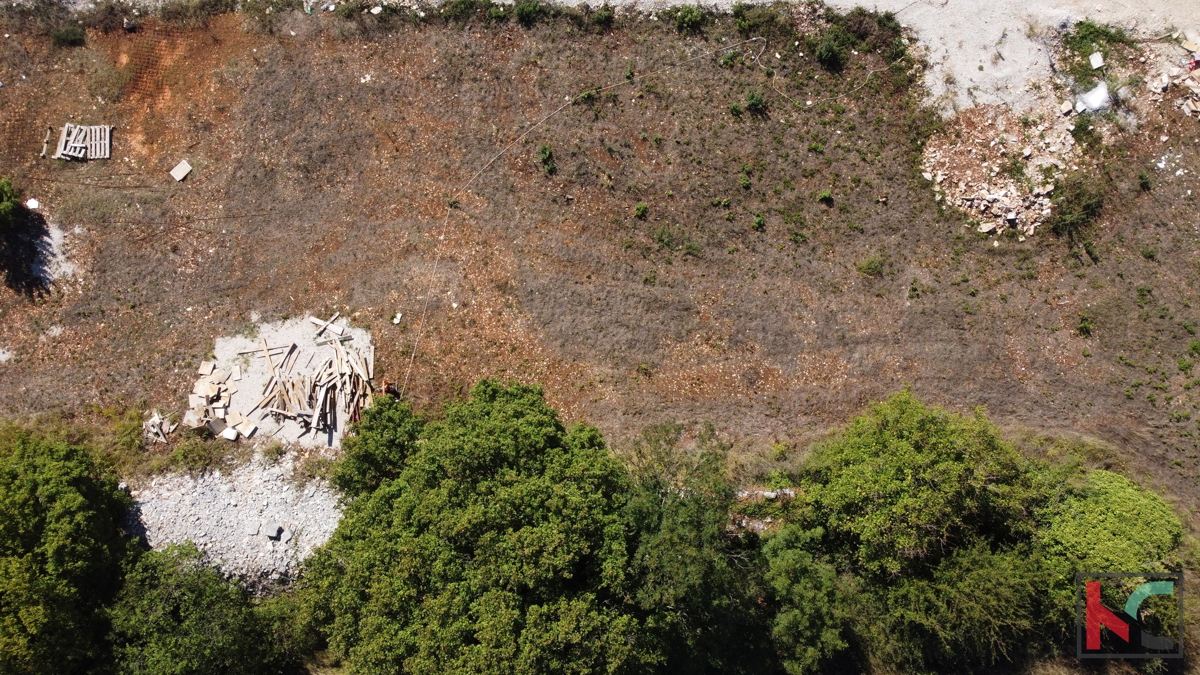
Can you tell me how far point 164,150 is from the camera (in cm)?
2880

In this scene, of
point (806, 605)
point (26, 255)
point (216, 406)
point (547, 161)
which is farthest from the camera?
point (547, 161)

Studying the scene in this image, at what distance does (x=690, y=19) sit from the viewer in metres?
29.1

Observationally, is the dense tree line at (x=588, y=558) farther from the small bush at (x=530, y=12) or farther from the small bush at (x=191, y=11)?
the small bush at (x=191, y=11)

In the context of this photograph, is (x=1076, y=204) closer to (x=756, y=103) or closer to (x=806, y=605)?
(x=756, y=103)

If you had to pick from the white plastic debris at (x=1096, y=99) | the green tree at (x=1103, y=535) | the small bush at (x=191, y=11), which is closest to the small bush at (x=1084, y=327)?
the green tree at (x=1103, y=535)

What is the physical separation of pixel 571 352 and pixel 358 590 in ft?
35.0

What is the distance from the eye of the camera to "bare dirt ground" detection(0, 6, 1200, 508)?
2825 centimetres

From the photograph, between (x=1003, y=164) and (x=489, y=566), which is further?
(x=1003, y=164)

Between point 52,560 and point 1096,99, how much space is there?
37.7 meters

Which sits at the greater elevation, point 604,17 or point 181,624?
point 604,17

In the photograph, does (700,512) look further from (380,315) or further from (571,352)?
(380,315)

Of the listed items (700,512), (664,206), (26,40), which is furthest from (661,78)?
(26,40)

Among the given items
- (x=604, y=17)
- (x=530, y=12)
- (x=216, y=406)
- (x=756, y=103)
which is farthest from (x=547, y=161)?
(x=216, y=406)

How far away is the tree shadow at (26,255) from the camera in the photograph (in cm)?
2803
